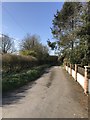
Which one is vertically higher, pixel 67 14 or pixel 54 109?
pixel 67 14

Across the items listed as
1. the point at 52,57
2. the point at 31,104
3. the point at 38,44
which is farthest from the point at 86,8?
the point at 52,57

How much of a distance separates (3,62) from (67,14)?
21.5 meters

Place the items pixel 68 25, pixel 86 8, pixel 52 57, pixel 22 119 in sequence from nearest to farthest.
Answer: pixel 22 119
pixel 86 8
pixel 68 25
pixel 52 57

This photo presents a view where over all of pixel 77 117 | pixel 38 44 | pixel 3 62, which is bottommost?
pixel 77 117

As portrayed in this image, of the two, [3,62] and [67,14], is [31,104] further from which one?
[67,14]

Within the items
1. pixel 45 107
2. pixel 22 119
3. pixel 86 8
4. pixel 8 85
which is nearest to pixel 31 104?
pixel 45 107

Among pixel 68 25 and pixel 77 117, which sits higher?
pixel 68 25

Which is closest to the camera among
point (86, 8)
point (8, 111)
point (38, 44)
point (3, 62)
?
point (8, 111)

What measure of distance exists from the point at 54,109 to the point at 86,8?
456 inches

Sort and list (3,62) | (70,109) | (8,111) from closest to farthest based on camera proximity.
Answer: (8,111) < (70,109) < (3,62)

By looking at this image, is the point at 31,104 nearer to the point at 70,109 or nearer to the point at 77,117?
the point at 70,109

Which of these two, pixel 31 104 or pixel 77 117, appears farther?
pixel 31 104

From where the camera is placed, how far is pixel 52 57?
81.1 meters

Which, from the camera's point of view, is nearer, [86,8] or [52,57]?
[86,8]
